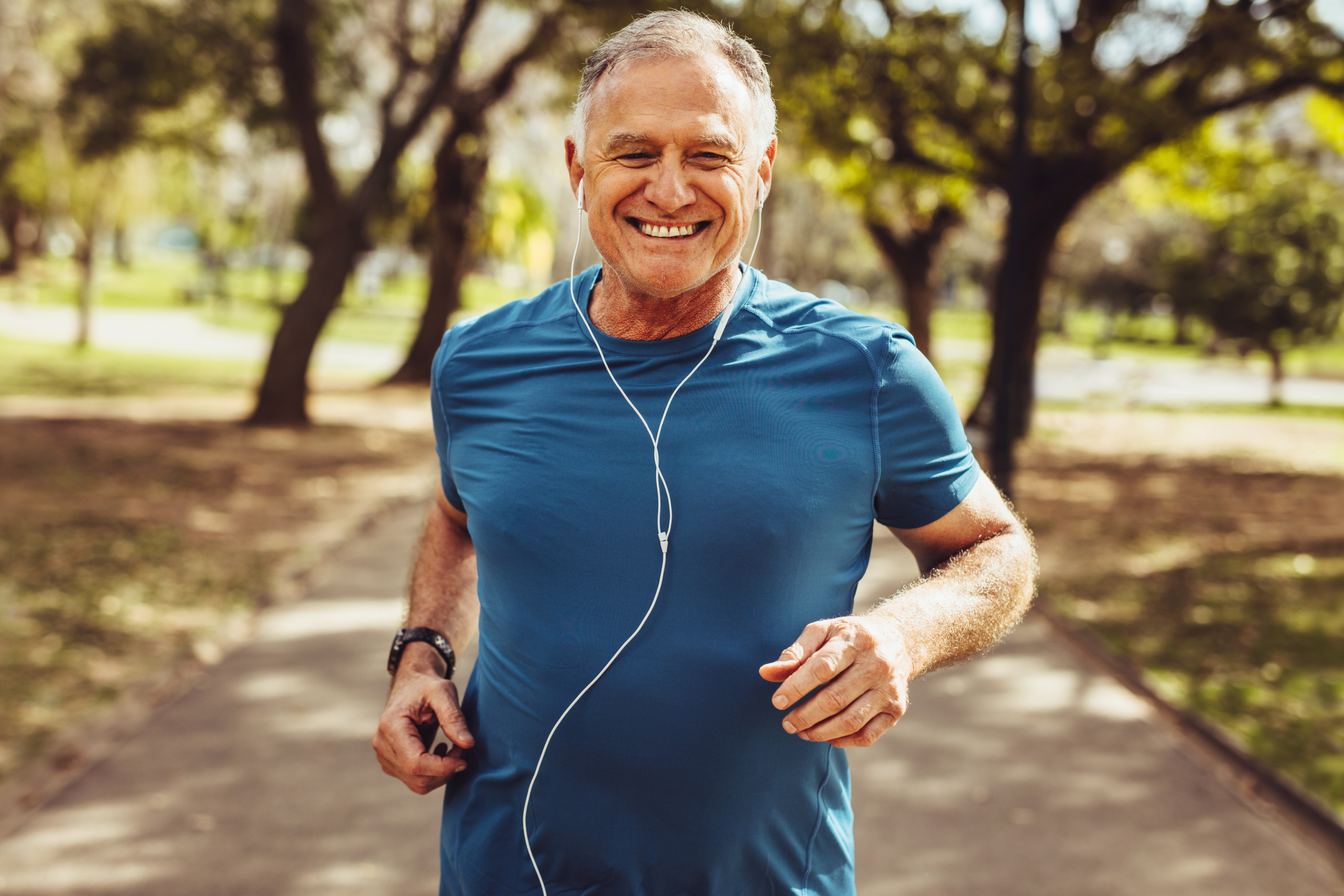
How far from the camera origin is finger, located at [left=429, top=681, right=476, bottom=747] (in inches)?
76.2

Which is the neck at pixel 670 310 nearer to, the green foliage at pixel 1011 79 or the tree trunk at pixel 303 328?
the green foliage at pixel 1011 79

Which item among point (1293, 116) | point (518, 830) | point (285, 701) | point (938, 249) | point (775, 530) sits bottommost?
point (285, 701)

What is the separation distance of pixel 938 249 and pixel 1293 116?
268 inches

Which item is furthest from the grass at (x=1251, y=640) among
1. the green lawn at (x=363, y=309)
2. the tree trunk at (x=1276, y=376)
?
Answer: the green lawn at (x=363, y=309)

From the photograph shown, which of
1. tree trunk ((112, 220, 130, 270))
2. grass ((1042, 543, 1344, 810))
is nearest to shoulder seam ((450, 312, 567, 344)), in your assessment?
grass ((1042, 543, 1344, 810))

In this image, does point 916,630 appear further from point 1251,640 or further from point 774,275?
point 774,275

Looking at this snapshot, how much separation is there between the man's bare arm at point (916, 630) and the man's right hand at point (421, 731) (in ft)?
2.06

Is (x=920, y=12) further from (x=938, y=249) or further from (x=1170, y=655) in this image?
(x=1170, y=655)

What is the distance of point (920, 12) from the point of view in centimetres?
1497

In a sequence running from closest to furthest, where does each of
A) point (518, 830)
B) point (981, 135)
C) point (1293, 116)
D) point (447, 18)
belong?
point (518, 830), point (981, 135), point (447, 18), point (1293, 116)

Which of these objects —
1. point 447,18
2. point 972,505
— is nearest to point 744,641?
point 972,505

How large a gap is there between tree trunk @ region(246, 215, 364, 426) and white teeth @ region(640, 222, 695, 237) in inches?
544

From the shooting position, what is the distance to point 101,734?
5020 mm

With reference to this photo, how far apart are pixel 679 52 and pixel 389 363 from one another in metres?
27.3
